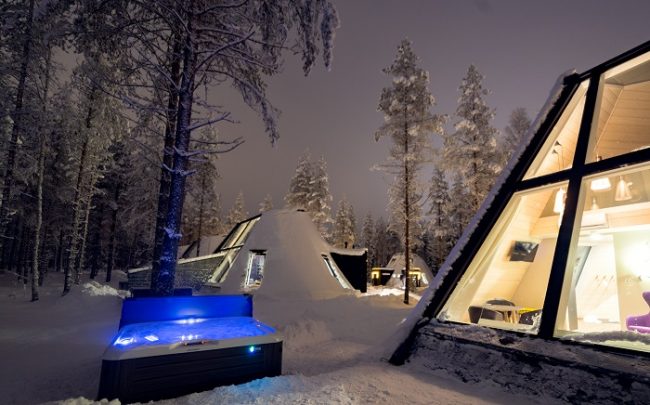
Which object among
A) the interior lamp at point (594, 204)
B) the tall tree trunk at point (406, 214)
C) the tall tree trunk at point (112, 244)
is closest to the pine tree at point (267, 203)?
the tall tree trunk at point (112, 244)

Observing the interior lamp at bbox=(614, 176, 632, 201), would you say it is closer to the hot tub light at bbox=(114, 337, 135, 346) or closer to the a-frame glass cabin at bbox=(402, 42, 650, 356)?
the a-frame glass cabin at bbox=(402, 42, 650, 356)

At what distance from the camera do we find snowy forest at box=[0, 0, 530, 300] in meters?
7.05

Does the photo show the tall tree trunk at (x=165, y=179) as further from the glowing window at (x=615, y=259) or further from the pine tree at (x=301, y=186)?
the pine tree at (x=301, y=186)

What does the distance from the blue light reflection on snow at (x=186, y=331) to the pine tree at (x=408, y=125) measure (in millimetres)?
13326

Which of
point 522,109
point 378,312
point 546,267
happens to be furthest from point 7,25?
point 522,109

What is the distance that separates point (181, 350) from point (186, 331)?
42.3 inches

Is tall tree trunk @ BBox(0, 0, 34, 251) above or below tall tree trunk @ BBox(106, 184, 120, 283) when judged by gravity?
above

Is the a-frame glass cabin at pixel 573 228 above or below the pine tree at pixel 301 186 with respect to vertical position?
below

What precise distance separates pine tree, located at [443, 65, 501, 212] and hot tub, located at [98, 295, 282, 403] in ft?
55.9

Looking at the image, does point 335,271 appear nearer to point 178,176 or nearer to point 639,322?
point 178,176

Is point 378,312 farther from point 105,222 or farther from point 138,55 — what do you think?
point 105,222

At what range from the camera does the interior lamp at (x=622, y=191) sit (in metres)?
6.05

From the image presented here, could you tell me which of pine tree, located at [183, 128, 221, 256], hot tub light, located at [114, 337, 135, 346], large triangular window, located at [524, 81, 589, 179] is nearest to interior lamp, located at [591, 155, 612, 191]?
large triangular window, located at [524, 81, 589, 179]

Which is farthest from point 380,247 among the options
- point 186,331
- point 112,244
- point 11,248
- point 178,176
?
point 186,331
